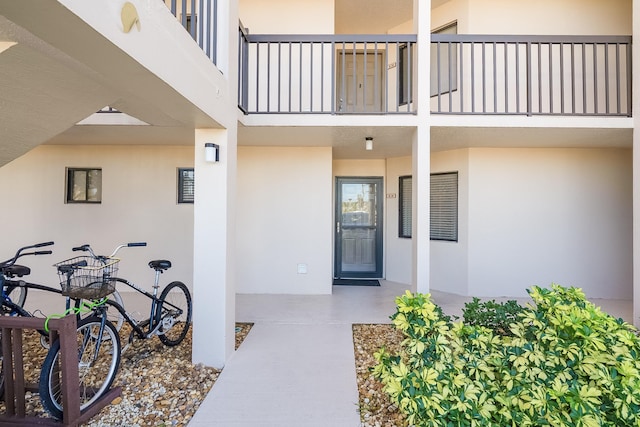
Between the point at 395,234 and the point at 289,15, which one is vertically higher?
the point at 289,15

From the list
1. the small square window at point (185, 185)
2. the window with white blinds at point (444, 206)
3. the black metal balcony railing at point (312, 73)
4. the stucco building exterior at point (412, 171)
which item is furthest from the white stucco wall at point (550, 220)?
the small square window at point (185, 185)

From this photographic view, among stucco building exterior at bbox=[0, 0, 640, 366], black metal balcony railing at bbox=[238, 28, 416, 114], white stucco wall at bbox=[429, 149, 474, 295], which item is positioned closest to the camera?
black metal balcony railing at bbox=[238, 28, 416, 114]

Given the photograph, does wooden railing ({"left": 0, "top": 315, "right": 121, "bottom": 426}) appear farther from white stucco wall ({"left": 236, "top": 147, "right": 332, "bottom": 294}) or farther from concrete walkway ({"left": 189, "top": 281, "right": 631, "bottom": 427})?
white stucco wall ({"left": 236, "top": 147, "right": 332, "bottom": 294})

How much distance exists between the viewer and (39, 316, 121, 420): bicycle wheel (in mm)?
2160

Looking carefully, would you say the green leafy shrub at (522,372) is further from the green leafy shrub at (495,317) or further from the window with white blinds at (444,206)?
the window with white blinds at (444,206)

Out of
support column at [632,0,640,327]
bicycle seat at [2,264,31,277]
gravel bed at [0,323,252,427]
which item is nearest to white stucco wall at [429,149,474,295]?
support column at [632,0,640,327]

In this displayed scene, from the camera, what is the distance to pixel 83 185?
5773 mm

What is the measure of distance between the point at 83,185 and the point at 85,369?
4139 millimetres

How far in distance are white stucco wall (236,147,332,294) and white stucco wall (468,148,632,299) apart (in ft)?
7.79

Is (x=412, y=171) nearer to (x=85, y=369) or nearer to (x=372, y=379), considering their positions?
(x=372, y=379)

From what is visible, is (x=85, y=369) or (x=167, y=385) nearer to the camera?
(x=85, y=369)

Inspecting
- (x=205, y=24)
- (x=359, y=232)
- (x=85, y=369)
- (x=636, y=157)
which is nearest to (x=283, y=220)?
(x=359, y=232)

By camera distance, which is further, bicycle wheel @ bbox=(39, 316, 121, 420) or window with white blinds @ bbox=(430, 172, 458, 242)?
window with white blinds @ bbox=(430, 172, 458, 242)

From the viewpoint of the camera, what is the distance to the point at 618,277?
17.8 feet
